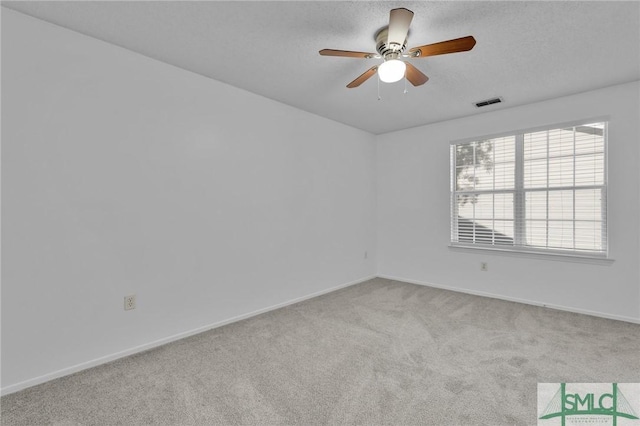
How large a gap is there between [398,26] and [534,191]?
3.05 m

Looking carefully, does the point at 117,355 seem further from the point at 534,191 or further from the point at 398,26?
the point at 534,191

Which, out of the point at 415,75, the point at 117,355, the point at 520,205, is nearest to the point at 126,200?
the point at 117,355

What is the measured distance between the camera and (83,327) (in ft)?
7.40

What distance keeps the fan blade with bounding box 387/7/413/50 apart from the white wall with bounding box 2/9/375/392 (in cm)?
184

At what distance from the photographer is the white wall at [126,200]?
6.64 ft

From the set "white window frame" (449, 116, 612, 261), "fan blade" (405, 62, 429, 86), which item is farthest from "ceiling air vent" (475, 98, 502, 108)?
"fan blade" (405, 62, 429, 86)

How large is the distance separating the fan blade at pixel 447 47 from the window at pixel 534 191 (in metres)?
2.55

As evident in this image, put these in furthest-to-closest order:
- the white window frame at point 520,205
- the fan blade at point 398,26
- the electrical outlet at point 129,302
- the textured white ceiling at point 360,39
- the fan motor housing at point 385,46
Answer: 1. the white window frame at point 520,205
2. the electrical outlet at point 129,302
3. the fan motor housing at point 385,46
4. the textured white ceiling at point 360,39
5. the fan blade at point 398,26

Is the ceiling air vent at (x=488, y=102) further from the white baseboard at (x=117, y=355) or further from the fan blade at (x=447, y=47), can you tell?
the white baseboard at (x=117, y=355)

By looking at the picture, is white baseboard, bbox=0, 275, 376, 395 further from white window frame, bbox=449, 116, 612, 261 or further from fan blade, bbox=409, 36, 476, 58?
fan blade, bbox=409, 36, 476, 58

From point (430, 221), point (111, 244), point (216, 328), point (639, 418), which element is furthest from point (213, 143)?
point (639, 418)

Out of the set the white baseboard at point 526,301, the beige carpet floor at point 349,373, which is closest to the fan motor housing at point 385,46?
the beige carpet floor at point 349,373

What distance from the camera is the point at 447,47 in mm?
1894

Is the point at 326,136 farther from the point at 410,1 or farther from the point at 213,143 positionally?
the point at 410,1
